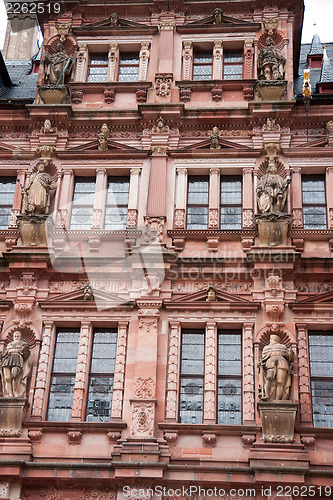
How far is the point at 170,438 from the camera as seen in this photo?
1758cm

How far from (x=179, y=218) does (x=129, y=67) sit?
5498 millimetres

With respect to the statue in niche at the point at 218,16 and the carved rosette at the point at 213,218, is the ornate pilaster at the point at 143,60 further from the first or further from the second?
the carved rosette at the point at 213,218

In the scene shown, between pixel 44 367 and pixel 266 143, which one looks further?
pixel 266 143

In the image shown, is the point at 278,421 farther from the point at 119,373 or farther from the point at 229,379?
the point at 119,373

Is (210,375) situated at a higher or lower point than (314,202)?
lower

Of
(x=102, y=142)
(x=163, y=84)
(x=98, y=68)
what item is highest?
(x=98, y=68)

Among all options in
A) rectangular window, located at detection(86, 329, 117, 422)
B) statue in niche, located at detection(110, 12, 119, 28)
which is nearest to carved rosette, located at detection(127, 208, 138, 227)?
rectangular window, located at detection(86, 329, 117, 422)

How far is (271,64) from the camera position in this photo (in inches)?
877

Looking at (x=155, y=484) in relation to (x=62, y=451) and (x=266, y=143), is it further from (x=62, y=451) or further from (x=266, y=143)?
(x=266, y=143)

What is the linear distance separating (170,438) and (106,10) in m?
13.2

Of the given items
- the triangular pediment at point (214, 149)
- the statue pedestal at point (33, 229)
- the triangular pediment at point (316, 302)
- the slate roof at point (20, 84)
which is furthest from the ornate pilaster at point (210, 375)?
the slate roof at point (20, 84)

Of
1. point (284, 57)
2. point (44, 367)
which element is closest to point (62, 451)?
point (44, 367)

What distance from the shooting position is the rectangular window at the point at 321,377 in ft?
59.1

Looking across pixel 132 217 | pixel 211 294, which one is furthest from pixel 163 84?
pixel 211 294
